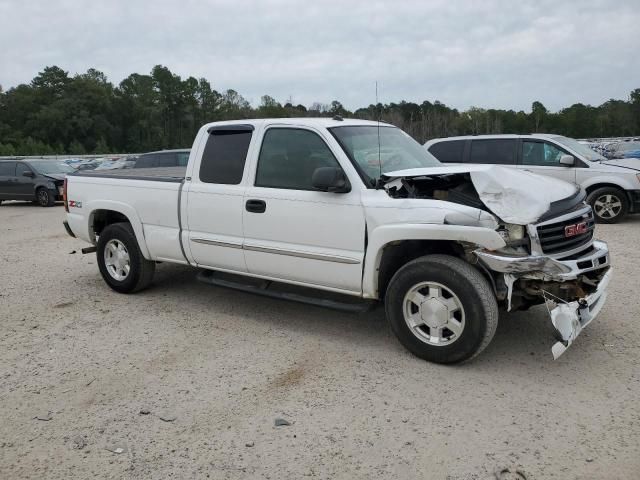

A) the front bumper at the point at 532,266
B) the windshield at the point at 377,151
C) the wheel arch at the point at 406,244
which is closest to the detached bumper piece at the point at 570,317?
the front bumper at the point at 532,266

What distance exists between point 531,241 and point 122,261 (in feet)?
14.8

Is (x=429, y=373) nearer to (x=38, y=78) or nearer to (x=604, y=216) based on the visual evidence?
(x=604, y=216)

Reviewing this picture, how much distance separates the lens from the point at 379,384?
4.03 m

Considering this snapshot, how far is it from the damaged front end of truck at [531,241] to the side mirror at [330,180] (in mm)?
352

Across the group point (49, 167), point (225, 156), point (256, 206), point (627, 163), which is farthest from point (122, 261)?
point (49, 167)

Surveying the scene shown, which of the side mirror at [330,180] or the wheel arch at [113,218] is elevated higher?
the side mirror at [330,180]

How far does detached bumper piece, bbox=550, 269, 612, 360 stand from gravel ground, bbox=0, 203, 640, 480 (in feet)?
1.04

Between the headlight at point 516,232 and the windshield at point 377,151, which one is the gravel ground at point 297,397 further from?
the windshield at point 377,151

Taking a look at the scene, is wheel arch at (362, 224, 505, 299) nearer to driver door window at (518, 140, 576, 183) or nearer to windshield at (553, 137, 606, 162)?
driver door window at (518, 140, 576, 183)

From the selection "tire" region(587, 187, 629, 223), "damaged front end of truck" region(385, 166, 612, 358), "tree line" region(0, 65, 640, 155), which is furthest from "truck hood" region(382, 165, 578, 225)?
"tree line" region(0, 65, 640, 155)

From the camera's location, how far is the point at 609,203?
1061 centimetres

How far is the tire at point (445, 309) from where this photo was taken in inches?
158

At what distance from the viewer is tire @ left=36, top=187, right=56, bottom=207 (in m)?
17.4

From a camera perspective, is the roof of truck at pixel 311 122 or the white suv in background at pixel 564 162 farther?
the white suv in background at pixel 564 162
